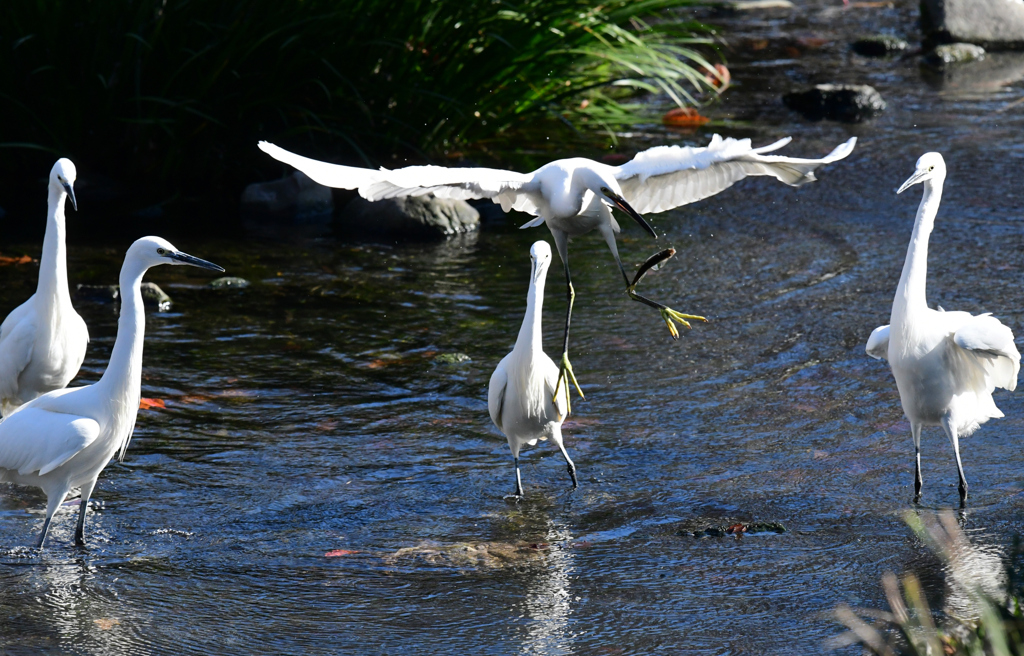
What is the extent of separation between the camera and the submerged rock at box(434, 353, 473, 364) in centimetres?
608

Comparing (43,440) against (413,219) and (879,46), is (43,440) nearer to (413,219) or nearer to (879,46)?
(413,219)

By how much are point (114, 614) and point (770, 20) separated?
13.2 m

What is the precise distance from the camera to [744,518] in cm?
418

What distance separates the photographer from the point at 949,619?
3246 mm

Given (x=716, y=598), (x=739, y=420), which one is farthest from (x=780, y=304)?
(x=716, y=598)

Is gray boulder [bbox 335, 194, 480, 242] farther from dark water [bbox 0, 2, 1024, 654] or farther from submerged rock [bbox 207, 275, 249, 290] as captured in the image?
submerged rock [bbox 207, 275, 249, 290]

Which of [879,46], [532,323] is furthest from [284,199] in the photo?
[879,46]

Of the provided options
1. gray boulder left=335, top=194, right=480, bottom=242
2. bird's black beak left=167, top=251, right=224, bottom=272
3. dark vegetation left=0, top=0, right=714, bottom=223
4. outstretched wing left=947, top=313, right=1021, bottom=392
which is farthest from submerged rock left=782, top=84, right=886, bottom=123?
bird's black beak left=167, top=251, right=224, bottom=272

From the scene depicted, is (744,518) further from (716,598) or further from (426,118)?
(426,118)

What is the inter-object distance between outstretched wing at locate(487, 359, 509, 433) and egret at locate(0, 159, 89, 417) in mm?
1889

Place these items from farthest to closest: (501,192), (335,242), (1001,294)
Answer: (335,242) → (1001,294) → (501,192)

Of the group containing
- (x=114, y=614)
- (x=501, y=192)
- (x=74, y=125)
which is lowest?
(x=114, y=614)

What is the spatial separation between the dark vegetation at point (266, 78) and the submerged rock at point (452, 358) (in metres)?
2.73

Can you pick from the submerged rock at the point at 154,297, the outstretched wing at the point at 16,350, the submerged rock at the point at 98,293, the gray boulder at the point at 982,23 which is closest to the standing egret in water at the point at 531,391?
the outstretched wing at the point at 16,350
